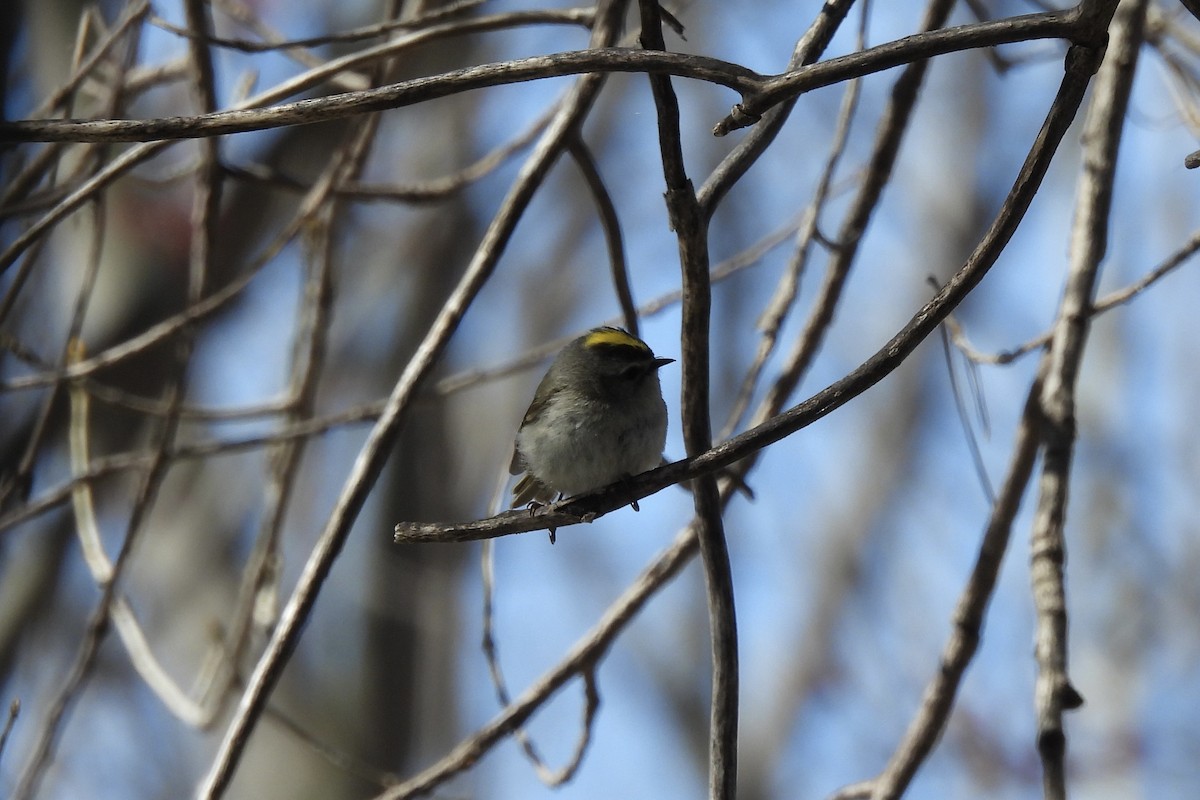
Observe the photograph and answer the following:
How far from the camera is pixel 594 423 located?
329 centimetres

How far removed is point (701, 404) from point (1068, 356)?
5.04 feet

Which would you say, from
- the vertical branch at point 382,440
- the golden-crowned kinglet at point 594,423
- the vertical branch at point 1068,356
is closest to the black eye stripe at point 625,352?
the golden-crowned kinglet at point 594,423

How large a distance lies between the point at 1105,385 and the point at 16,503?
31.0ft

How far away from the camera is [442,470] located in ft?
32.5

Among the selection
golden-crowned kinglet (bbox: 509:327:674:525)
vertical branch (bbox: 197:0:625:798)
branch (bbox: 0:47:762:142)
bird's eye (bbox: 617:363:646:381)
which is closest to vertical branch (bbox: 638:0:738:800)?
branch (bbox: 0:47:762:142)

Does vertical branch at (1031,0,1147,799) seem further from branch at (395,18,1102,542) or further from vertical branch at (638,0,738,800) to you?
branch at (395,18,1102,542)

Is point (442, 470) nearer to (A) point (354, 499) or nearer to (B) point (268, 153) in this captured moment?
(B) point (268, 153)

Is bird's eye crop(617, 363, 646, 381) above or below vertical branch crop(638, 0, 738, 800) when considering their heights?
above

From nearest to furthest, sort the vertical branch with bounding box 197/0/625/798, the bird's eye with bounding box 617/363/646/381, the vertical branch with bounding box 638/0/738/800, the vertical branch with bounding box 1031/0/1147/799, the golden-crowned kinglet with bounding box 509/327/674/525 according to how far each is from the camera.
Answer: the vertical branch with bounding box 638/0/738/800 → the vertical branch with bounding box 197/0/625/798 → the vertical branch with bounding box 1031/0/1147/799 → the golden-crowned kinglet with bounding box 509/327/674/525 → the bird's eye with bounding box 617/363/646/381

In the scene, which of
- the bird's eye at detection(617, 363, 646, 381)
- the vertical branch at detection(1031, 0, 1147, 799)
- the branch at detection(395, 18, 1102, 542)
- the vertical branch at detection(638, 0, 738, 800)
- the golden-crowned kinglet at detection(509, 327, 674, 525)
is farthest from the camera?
the bird's eye at detection(617, 363, 646, 381)

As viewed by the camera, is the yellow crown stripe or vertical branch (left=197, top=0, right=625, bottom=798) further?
the yellow crown stripe

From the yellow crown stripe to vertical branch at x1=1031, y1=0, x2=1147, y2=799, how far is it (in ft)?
3.85

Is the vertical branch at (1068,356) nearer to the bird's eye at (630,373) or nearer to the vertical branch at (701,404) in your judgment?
the vertical branch at (701,404)

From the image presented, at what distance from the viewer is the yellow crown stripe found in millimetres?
3512
